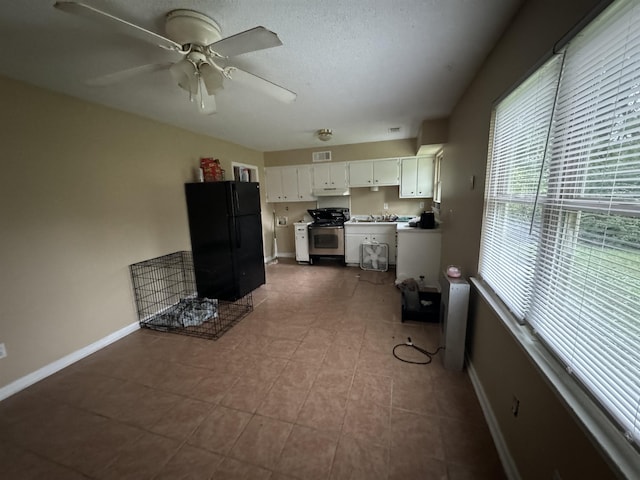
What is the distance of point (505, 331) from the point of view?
1.37 metres

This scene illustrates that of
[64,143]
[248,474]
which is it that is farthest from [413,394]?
[64,143]

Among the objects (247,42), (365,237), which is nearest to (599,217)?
(247,42)

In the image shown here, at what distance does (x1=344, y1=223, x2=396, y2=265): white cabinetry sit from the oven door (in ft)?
0.43

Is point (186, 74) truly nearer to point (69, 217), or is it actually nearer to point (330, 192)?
point (69, 217)

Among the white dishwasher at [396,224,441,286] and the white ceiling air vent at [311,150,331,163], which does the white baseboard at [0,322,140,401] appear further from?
the white ceiling air vent at [311,150,331,163]

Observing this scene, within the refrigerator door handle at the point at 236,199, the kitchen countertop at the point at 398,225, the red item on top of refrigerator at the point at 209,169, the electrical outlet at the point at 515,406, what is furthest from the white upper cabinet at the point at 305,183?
the electrical outlet at the point at 515,406

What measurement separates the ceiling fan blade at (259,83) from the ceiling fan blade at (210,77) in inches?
3.8

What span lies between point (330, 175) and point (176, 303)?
135 inches

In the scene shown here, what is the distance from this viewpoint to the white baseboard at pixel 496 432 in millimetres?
1200

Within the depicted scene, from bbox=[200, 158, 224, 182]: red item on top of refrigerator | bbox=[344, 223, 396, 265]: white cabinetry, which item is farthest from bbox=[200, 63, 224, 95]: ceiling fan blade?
bbox=[344, 223, 396, 265]: white cabinetry

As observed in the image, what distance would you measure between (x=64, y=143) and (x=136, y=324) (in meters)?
1.88

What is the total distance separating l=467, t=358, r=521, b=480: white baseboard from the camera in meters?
1.20

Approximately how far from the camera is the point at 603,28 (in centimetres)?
79

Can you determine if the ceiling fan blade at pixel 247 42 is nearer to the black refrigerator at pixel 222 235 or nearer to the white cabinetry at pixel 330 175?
the black refrigerator at pixel 222 235
